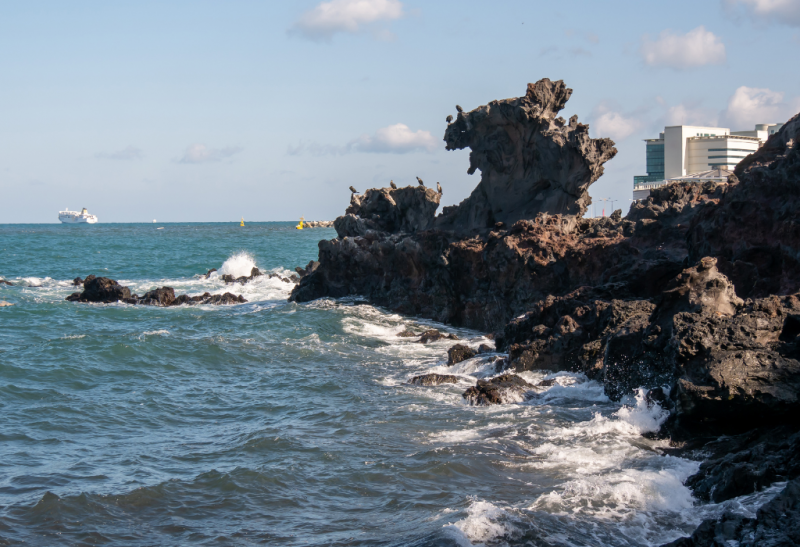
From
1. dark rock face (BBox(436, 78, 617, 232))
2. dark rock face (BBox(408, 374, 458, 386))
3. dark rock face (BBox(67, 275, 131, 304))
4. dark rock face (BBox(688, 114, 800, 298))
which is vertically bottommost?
dark rock face (BBox(408, 374, 458, 386))

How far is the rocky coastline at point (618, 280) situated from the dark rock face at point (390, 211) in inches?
3.3

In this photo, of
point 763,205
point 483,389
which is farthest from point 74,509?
point 763,205

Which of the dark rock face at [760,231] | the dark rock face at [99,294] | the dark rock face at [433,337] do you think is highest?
the dark rock face at [760,231]

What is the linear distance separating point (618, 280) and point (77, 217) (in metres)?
183

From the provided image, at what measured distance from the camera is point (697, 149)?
68.9 metres

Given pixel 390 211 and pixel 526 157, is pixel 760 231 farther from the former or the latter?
pixel 390 211

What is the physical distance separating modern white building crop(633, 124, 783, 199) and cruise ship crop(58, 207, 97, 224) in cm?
14705

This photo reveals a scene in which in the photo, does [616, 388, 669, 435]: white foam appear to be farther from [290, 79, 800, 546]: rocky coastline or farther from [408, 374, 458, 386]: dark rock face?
[408, 374, 458, 386]: dark rock face

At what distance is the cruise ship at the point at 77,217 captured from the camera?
175875 millimetres

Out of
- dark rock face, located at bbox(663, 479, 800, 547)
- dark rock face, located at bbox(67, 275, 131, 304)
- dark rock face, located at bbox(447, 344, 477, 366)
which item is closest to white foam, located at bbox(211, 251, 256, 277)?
dark rock face, located at bbox(67, 275, 131, 304)

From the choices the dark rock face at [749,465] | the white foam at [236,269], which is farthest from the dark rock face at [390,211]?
the dark rock face at [749,465]

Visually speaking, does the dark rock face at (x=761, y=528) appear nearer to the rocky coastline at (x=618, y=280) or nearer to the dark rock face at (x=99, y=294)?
the rocky coastline at (x=618, y=280)

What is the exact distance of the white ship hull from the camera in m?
176

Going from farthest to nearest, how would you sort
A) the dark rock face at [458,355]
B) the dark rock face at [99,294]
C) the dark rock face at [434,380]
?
the dark rock face at [99,294] → the dark rock face at [458,355] → the dark rock face at [434,380]
